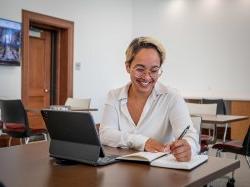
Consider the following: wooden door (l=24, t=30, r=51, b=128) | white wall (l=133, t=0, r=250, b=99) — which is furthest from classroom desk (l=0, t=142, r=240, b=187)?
white wall (l=133, t=0, r=250, b=99)

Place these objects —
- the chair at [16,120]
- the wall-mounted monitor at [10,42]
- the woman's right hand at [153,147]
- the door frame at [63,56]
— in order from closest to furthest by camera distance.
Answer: the woman's right hand at [153,147], the chair at [16,120], the wall-mounted monitor at [10,42], the door frame at [63,56]

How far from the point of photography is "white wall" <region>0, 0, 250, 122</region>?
7.26 meters

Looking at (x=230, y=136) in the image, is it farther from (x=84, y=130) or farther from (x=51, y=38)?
(x=84, y=130)

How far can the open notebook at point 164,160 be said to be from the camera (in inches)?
48.1

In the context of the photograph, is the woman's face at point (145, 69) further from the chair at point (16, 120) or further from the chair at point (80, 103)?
the chair at point (80, 103)

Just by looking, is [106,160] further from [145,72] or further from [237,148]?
[237,148]

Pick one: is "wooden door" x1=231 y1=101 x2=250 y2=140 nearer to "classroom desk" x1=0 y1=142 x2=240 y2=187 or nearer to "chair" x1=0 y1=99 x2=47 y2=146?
"chair" x1=0 y1=99 x2=47 y2=146

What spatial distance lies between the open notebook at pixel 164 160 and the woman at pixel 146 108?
26 cm

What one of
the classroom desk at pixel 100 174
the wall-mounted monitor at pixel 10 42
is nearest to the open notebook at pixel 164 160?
the classroom desk at pixel 100 174

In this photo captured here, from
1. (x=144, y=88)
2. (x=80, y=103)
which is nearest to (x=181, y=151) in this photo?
(x=144, y=88)

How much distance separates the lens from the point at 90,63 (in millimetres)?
7625

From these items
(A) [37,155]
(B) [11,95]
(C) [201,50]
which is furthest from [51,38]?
(A) [37,155]

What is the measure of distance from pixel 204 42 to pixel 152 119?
6341 millimetres

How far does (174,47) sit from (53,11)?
2.84m
